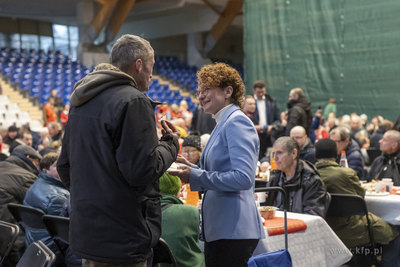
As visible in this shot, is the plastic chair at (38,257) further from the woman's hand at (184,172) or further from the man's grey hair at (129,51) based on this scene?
the man's grey hair at (129,51)

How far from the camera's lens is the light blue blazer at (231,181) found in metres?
1.72

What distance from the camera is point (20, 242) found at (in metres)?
3.38

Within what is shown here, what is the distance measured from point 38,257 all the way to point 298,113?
16.5 feet

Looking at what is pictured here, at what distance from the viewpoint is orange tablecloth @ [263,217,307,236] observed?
98.8 inches

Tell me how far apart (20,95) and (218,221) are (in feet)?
46.2

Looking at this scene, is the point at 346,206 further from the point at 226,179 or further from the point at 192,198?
the point at 226,179

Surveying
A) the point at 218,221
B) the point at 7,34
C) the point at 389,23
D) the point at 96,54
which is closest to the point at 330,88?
the point at 389,23

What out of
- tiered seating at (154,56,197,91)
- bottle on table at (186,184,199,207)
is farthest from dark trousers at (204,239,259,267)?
tiered seating at (154,56,197,91)

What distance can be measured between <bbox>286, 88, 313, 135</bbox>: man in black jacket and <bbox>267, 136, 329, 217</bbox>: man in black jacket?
2.99 m

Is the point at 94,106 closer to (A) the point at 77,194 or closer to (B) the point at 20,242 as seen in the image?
(A) the point at 77,194

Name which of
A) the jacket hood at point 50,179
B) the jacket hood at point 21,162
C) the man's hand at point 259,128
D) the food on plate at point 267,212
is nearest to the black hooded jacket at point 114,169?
the food on plate at point 267,212

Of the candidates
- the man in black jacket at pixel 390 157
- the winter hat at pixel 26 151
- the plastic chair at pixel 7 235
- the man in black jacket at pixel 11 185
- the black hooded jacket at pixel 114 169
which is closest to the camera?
the black hooded jacket at pixel 114 169

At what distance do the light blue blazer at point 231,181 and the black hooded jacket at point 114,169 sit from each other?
33 centimetres

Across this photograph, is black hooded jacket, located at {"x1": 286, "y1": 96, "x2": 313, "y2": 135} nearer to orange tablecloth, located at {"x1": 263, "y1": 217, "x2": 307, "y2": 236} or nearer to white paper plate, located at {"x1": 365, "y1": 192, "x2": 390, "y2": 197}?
white paper plate, located at {"x1": 365, "y1": 192, "x2": 390, "y2": 197}
